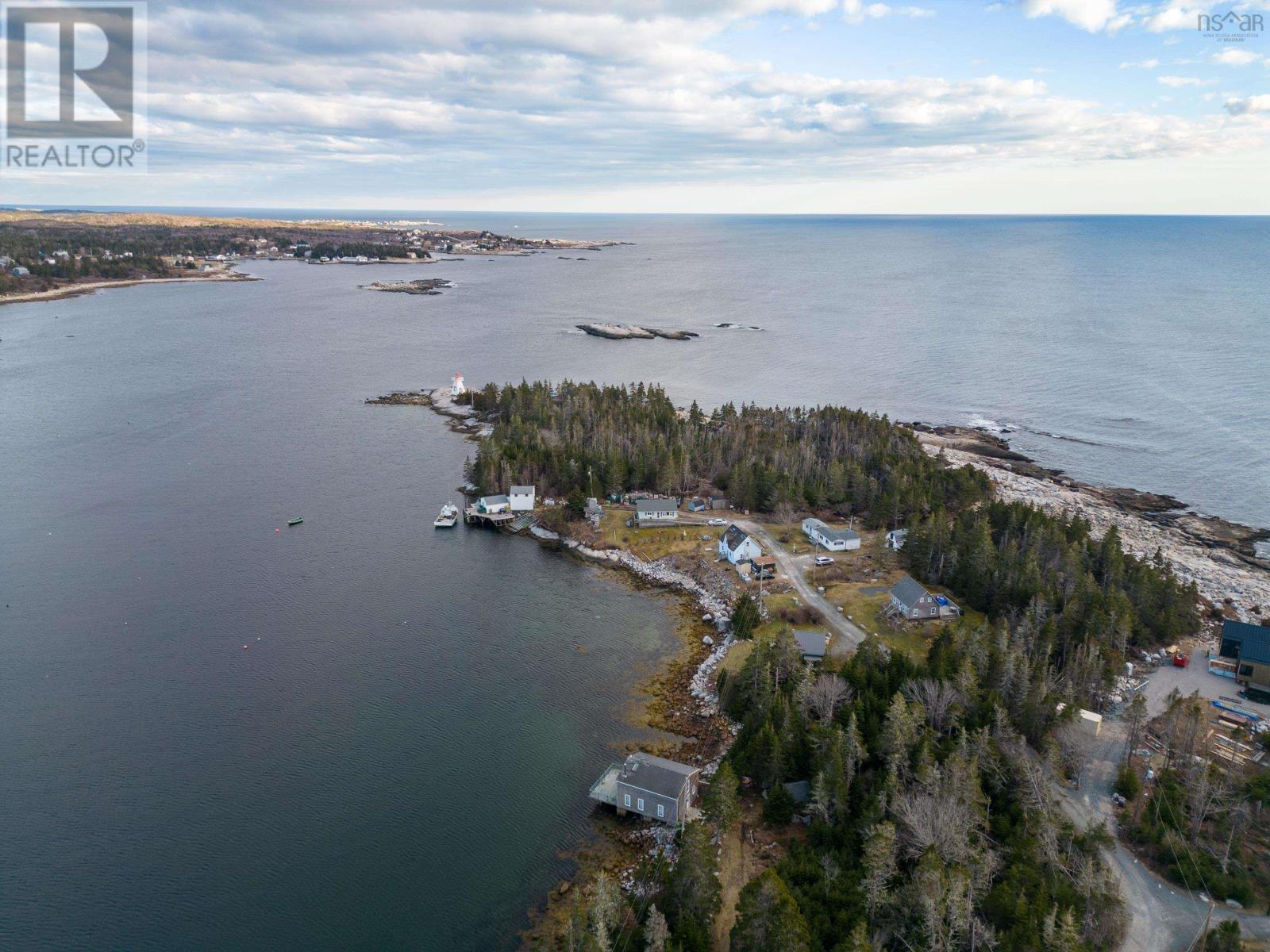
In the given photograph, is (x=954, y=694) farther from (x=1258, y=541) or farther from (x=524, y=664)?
(x=1258, y=541)

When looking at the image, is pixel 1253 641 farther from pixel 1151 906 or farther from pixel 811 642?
pixel 811 642

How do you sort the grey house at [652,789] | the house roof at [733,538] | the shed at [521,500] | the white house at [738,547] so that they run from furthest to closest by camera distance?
the shed at [521,500]
the house roof at [733,538]
the white house at [738,547]
the grey house at [652,789]

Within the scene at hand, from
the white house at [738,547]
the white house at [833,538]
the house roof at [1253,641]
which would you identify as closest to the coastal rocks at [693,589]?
the white house at [738,547]

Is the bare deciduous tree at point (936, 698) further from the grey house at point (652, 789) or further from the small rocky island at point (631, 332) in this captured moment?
the small rocky island at point (631, 332)

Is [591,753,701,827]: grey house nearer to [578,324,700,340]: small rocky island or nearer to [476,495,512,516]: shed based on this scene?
[476,495,512,516]: shed

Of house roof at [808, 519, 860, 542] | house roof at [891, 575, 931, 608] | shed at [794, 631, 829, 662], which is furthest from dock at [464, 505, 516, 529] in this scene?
house roof at [891, 575, 931, 608]
